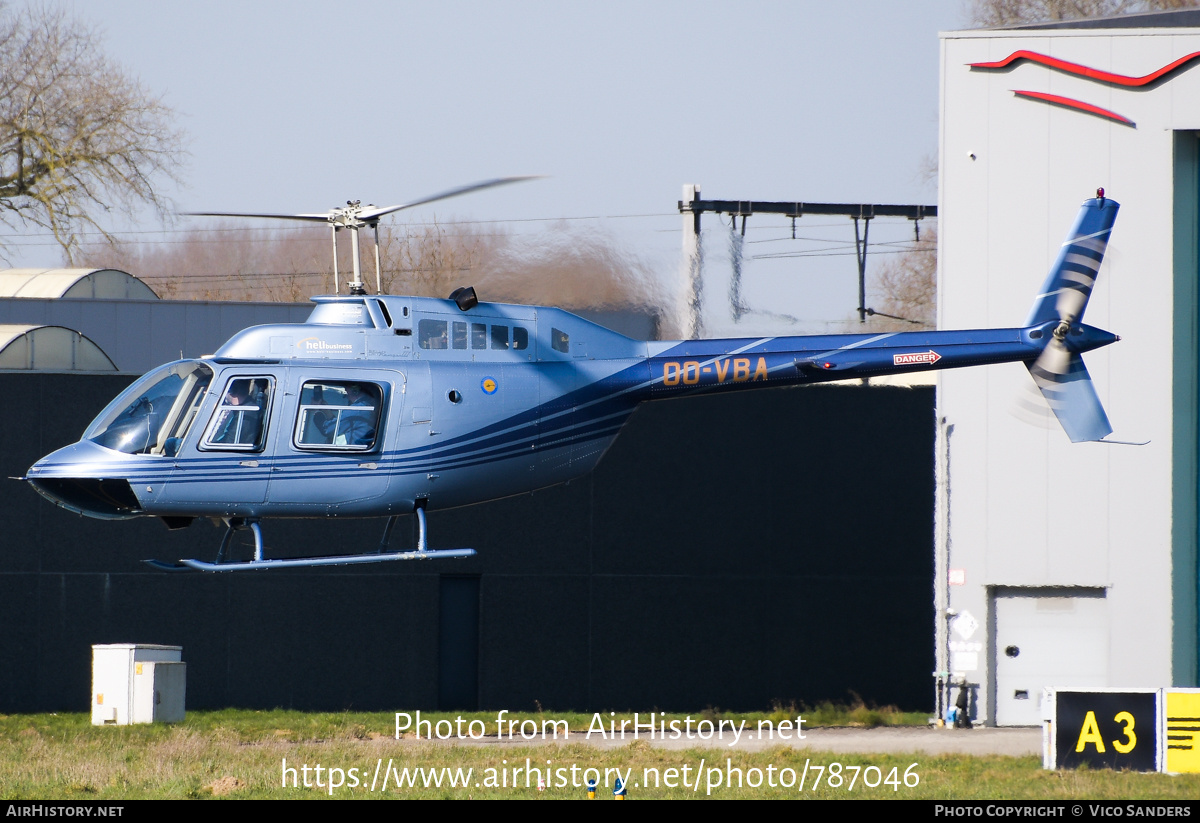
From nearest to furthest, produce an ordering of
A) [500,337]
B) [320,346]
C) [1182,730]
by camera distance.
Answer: [320,346]
[1182,730]
[500,337]

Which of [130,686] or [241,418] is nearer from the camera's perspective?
[241,418]

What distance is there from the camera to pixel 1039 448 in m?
23.6

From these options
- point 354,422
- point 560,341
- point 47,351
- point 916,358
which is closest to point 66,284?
point 47,351

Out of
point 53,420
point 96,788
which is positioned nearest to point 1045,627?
point 96,788

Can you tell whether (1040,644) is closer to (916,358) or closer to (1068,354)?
(1068,354)

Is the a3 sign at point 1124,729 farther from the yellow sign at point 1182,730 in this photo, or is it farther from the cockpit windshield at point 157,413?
the cockpit windshield at point 157,413

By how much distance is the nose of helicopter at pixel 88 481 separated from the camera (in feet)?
48.1

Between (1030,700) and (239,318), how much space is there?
62.4ft

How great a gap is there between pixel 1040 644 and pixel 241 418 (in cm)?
1487

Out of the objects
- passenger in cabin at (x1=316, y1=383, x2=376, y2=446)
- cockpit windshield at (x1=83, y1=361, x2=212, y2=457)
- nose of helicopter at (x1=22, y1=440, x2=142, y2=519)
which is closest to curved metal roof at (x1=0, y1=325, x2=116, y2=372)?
nose of helicopter at (x1=22, y1=440, x2=142, y2=519)

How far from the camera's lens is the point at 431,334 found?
15.5 m

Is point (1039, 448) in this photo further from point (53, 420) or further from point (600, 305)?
point (53, 420)

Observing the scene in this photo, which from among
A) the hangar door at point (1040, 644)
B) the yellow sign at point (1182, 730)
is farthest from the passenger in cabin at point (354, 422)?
the hangar door at point (1040, 644)

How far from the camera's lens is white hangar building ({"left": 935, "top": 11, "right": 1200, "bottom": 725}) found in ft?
76.5
